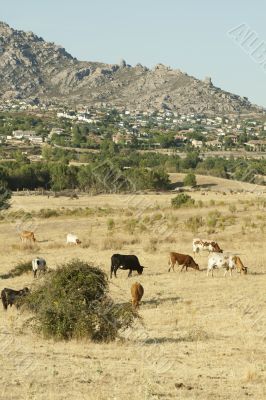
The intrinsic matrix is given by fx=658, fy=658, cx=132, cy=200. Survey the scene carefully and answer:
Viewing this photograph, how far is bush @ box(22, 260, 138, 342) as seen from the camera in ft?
A: 51.0

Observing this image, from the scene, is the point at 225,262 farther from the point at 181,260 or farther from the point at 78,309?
the point at 78,309

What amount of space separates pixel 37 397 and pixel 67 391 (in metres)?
0.68

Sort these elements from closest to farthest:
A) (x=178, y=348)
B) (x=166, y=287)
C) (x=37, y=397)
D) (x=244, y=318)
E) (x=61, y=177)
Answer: (x=37, y=397) < (x=178, y=348) < (x=244, y=318) < (x=166, y=287) < (x=61, y=177)

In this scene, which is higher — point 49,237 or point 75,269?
point 75,269

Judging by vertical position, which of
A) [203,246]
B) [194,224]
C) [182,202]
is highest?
[203,246]

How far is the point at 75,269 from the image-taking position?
16.8m

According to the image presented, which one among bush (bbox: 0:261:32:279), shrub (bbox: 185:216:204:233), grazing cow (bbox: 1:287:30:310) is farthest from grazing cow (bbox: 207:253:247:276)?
shrub (bbox: 185:216:204:233)

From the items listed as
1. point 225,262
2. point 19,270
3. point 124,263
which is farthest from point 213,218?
point 124,263

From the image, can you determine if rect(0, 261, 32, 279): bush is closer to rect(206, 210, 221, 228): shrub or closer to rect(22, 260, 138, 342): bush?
rect(22, 260, 138, 342): bush

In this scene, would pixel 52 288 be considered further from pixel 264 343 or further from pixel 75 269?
pixel 264 343

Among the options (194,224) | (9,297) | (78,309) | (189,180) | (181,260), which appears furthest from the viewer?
(189,180)

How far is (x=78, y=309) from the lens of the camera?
51.8 feet

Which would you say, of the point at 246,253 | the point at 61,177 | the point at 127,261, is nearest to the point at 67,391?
the point at 127,261

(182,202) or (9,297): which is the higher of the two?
(9,297)
